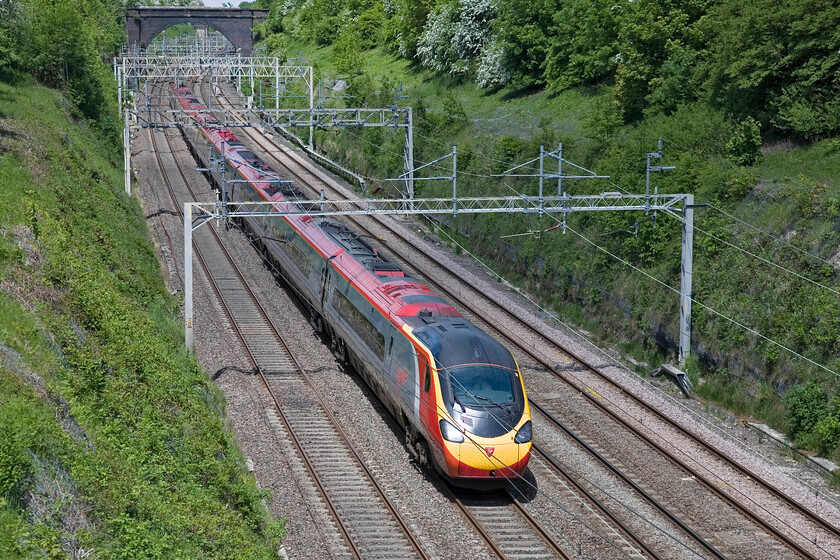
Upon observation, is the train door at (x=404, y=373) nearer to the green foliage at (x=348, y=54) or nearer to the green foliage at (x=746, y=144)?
the green foliage at (x=746, y=144)

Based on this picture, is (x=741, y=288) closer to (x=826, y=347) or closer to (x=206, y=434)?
(x=826, y=347)

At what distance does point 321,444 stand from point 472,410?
461 cm

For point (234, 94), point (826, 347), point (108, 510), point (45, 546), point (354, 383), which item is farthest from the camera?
point (234, 94)

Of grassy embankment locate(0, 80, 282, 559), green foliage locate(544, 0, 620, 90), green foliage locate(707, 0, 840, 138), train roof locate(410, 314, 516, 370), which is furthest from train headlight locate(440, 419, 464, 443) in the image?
green foliage locate(544, 0, 620, 90)

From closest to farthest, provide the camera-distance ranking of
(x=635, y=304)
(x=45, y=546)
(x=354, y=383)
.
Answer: (x=45, y=546), (x=354, y=383), (x=635, y=304)

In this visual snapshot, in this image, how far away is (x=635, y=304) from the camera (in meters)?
28.6

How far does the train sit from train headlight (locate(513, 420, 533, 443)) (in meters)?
0.02

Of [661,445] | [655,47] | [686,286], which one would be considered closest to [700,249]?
[686,286]

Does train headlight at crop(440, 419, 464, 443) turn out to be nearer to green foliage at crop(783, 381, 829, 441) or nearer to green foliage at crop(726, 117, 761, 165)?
green foliage at crop(783, 381, 829, 441)

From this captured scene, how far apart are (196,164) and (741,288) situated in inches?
1561

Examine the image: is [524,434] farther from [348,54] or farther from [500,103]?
[348,54]

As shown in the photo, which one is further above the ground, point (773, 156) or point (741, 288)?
point (773, 156)

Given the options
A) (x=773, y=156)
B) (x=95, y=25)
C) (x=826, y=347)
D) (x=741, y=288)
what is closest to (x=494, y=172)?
(x=773, y=156)

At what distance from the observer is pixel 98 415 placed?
14.9m
